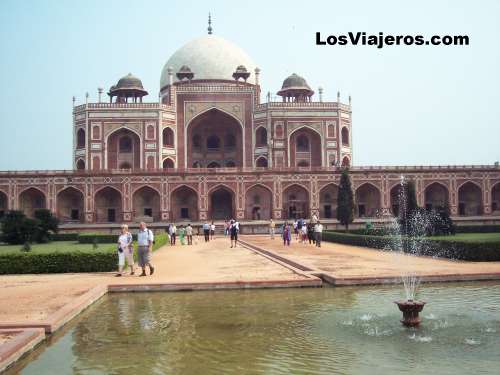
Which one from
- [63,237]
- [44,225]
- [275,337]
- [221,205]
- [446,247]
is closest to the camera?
[275,337]

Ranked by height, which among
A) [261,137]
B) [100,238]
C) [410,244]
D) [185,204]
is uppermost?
[261,137]

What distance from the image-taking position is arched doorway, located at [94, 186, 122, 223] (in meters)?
33.6

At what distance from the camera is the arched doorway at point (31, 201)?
33.0 meters

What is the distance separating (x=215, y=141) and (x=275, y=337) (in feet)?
118

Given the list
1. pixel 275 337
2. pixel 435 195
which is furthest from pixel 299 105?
pixel 275 337

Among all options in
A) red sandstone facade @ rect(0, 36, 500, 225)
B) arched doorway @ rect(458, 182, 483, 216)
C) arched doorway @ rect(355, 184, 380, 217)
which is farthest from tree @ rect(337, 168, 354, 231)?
arched doorway @ rect(458, 182, 483, 216)

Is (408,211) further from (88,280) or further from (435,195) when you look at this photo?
(88,280)

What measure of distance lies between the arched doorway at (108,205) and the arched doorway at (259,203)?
7628 mm

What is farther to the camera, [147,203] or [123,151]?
[123,151]

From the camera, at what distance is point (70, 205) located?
33875 mm

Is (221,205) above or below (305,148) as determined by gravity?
below

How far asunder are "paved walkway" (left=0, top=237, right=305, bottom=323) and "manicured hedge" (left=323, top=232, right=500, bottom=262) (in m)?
4.25

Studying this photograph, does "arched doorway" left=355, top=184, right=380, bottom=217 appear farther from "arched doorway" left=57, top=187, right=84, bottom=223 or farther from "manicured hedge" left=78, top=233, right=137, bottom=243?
"manicured hedge" left=78, top=233, right=137, bottom=243

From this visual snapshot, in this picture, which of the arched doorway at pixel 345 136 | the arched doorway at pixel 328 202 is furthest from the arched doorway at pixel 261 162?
the arched doorway at pixel 345 136
